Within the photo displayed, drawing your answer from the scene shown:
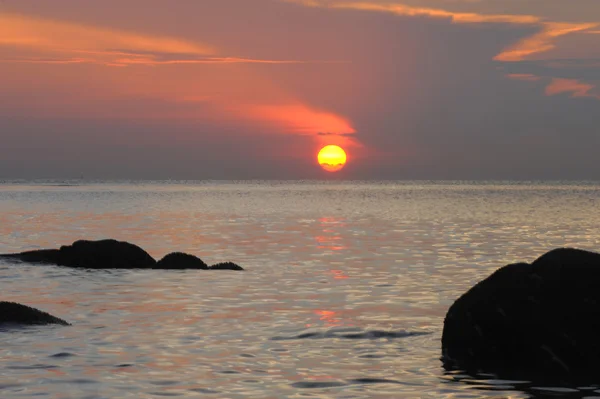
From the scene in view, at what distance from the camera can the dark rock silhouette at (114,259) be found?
33375 millimetres

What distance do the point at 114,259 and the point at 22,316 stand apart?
48.8 feet

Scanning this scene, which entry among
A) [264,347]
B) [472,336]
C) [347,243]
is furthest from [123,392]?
[347,243]

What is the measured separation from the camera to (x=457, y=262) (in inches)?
1382

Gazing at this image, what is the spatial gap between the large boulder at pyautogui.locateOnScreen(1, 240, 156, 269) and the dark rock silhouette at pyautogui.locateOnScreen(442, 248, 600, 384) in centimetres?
1923

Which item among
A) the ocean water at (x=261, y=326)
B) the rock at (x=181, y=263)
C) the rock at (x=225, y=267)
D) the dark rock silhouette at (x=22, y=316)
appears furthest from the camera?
the rock at (x=181, y=263)

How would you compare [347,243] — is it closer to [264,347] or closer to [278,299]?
[278,299]

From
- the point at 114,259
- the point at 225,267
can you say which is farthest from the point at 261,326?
the point at 114,259

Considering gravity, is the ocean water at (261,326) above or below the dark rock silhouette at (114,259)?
below

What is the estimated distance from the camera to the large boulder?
1330 inches

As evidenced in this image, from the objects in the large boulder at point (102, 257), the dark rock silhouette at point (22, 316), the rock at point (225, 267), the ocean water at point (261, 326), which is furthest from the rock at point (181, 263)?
the dark rock silhouette at point (22, 316)

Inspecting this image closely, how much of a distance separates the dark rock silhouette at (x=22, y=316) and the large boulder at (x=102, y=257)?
14128 mm

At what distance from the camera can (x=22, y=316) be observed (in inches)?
757

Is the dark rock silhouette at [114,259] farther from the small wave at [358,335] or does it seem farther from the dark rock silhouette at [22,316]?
the small wave at [358,335]

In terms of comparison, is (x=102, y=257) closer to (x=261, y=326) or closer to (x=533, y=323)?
(x=261, y=326)
